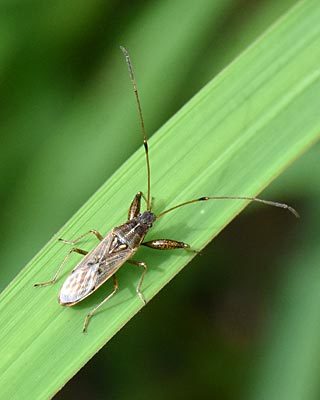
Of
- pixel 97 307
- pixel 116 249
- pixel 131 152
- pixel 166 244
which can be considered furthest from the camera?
pixel 131 152

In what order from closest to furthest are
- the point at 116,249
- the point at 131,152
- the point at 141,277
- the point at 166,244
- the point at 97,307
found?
the point at 97,307 → the point at 141,277 → the point at 166,244 → the point at 116,249 → the point at 131,152

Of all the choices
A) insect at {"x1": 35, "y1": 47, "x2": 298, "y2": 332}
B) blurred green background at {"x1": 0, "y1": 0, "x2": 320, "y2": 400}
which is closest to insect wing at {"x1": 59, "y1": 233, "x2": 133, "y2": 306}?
insect at {"x1": 35, "y1": 47, "x2": 298, "y2": 332}

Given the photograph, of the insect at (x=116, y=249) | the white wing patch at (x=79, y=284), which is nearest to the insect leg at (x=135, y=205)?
the insect at (x=116, y=249)

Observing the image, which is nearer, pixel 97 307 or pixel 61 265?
pixel 97 307

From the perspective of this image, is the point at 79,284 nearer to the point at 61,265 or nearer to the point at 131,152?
the point at 61,265

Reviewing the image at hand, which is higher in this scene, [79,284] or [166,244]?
[166,244]

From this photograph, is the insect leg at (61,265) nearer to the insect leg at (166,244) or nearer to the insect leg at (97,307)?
the insect leg at (97,307)

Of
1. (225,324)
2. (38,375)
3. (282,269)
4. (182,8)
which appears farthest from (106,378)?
(182,8)

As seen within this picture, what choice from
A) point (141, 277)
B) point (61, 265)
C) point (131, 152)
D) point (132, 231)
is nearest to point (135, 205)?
point (132, 231)
